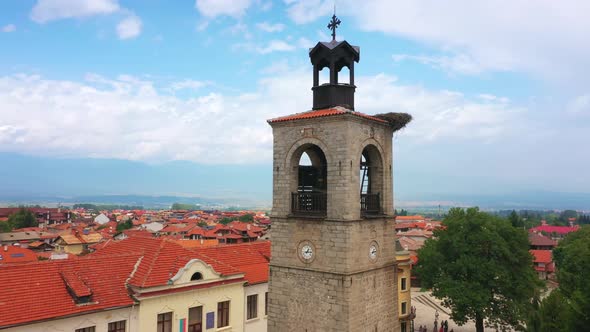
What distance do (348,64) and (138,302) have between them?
13607 millimetres

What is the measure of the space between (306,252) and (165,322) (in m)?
9.16

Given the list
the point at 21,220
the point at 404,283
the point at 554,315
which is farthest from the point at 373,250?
the point at 21,220

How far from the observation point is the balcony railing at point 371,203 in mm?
16969

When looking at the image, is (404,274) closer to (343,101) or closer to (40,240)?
(343,101)

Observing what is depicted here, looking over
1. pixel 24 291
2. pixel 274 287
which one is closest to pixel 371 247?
pixel 274 287

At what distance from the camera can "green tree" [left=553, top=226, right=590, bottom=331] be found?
15.1 m

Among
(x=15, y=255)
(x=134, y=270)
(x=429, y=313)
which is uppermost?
(x=134, y=270)

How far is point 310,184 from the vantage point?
17719mm

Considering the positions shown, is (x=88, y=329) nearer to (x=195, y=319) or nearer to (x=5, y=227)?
(x=195, y=319)

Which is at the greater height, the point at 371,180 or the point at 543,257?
the point at 371,180

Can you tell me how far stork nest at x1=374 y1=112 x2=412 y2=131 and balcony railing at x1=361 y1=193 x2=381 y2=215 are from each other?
2.84m

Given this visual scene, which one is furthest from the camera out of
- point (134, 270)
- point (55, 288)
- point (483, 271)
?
point (483, 271)

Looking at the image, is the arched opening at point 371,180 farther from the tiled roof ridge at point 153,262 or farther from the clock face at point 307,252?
the tiled roof ridge at point 153,262

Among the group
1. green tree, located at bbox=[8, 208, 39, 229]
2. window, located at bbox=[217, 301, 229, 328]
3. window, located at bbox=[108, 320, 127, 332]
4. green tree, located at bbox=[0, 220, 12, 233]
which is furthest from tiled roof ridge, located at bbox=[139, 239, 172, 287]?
green tree, located at bbox=[8, 208, 39, 229]
